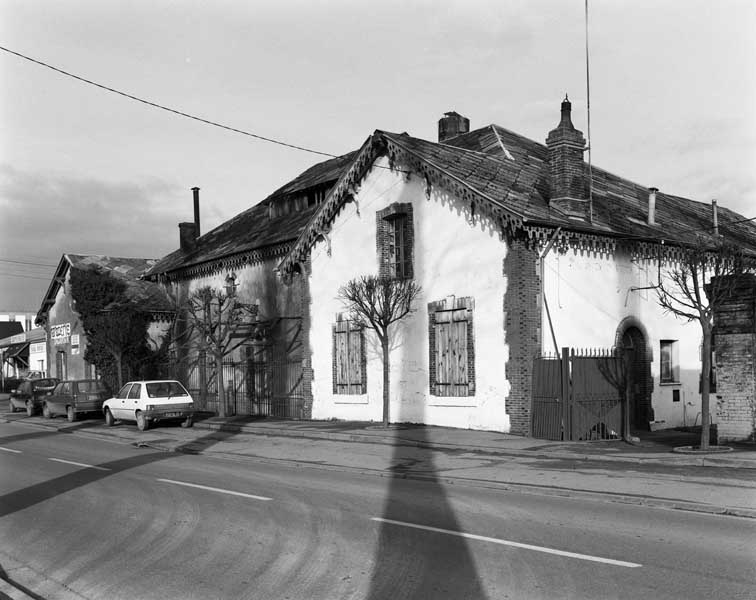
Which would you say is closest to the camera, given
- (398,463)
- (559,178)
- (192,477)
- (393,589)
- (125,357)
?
(393,589)

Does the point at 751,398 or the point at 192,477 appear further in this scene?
the point at 751,398

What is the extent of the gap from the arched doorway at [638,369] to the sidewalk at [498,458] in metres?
1.01

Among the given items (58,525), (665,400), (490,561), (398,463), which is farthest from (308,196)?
(490,561)

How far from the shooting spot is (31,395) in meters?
35.0

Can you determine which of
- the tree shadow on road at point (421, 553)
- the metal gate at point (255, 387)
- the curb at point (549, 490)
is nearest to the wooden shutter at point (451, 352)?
the curb at point (549, 490)

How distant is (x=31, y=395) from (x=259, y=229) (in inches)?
488

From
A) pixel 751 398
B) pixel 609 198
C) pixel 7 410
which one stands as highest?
pixel 609 198

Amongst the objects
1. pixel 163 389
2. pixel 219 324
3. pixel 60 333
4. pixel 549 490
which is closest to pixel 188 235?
pixel 60 333

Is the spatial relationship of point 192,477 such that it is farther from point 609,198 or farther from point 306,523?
point 609,198

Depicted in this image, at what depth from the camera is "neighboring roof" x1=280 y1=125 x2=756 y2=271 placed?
20.3 metres

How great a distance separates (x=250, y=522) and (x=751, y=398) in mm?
11385

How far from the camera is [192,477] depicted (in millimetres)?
14031

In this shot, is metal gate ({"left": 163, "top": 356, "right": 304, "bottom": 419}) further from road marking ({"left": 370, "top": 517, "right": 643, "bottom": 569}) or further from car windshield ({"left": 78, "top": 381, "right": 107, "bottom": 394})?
road marking ({"left": 370, "top": 517, "right": 643, "bottom": 569})

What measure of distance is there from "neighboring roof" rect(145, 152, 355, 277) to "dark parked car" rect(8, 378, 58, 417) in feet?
23.1
